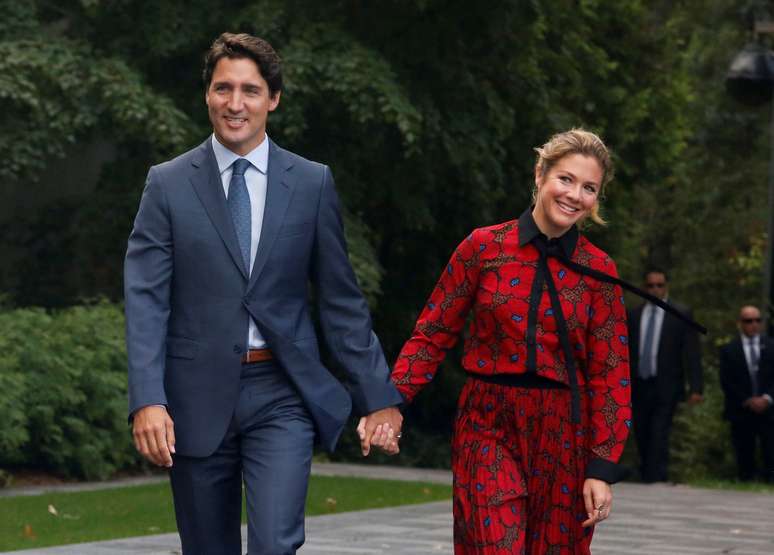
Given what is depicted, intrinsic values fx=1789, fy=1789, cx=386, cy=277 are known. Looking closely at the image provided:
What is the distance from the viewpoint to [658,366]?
16047mm

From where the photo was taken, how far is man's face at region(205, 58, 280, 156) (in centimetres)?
516

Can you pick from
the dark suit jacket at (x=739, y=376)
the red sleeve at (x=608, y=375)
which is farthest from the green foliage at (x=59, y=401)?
the red sleeve at (x=608, y=375)

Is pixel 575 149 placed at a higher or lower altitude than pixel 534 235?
higher

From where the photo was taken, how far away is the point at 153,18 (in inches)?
744

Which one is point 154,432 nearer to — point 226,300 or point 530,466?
point 226,300

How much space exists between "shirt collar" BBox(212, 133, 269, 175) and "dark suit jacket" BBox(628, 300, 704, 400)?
36.2ft

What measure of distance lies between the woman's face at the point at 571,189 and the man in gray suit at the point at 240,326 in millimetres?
656

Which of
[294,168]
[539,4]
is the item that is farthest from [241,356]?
[539,4]

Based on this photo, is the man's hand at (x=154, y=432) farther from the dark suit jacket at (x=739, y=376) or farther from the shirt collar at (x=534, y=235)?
the dark suit jacket at (x=739, y=376)

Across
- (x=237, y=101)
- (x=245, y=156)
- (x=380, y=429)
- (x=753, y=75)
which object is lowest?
(x=380, y=429)

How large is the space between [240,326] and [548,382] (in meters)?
0.97

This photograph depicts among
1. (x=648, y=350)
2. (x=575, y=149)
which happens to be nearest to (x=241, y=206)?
(x=575, y=149)

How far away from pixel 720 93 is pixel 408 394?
108 ft

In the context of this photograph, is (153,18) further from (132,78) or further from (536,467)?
(536,467)
